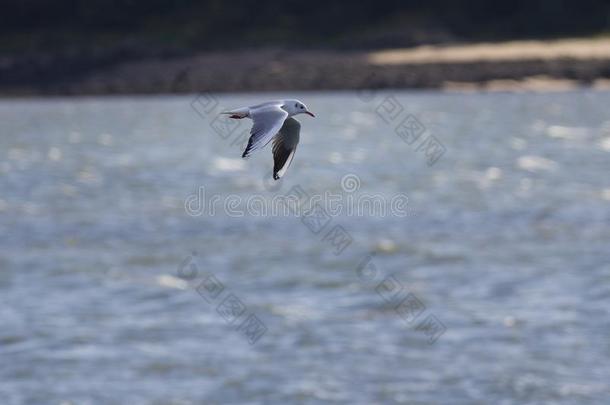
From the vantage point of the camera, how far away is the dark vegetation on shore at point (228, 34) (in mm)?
98938

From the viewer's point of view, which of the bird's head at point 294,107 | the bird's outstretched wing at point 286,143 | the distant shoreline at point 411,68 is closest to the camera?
the bird's head at point 294,107

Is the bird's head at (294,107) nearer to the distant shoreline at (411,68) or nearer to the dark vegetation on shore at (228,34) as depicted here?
the distant shoreline at (411,68)

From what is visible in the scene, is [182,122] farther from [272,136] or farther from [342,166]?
[272,136]

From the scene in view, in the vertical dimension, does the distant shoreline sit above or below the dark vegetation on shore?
below

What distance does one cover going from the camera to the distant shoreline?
95.1 metres

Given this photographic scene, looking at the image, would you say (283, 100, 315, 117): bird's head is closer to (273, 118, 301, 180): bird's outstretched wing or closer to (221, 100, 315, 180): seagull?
(221, 100, 315, 180): seagull

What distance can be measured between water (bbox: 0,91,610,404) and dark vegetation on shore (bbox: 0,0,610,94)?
34.4 meters

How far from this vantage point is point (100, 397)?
→ 26.2 m

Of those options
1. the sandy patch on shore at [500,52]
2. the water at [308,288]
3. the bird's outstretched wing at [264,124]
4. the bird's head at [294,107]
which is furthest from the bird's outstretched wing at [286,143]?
the sandy patch on shore at [500,52]

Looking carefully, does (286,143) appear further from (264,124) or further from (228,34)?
(228,34)

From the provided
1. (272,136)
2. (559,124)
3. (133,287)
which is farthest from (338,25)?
(272,136)

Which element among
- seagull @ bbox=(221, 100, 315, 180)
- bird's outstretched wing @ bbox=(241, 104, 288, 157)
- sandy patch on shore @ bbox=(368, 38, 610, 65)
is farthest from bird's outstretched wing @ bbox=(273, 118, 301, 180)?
sandy patch on shore @ bbox=(368, 38, 610, 65)

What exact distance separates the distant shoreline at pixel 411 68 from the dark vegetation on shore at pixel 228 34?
0.17m

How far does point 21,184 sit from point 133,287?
2491cm
